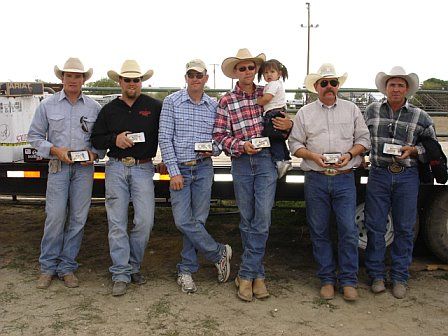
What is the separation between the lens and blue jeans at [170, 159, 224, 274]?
13.8 feet

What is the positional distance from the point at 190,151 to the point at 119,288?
1.19 metres

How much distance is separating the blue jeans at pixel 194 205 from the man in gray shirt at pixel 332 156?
0.72m

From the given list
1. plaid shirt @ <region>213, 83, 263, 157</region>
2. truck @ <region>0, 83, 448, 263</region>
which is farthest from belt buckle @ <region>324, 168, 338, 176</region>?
truck @ <region>0, 83, 448, 263</region>

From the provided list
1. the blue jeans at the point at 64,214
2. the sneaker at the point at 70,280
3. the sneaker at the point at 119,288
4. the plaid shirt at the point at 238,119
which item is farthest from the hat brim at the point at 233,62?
the sneaker at the point at 70,280

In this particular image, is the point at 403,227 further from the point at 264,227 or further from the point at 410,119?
the point at 264,227

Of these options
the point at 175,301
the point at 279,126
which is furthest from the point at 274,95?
the point at 175,301

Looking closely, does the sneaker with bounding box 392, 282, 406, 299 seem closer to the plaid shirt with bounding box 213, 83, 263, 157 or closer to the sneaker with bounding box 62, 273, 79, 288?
the plaid shirt with bounding box 213, 83, 263, 157

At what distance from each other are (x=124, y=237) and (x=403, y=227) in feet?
7.18

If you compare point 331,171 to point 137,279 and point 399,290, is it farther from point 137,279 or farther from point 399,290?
point 137,279

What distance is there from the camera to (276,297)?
4.23 meters

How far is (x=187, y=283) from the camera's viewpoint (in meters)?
4.31

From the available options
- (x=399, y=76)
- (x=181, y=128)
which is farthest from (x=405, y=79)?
(x=181, y=128)

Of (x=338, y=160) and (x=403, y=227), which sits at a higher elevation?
(x=338, y=160)

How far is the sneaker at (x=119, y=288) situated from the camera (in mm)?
4191
